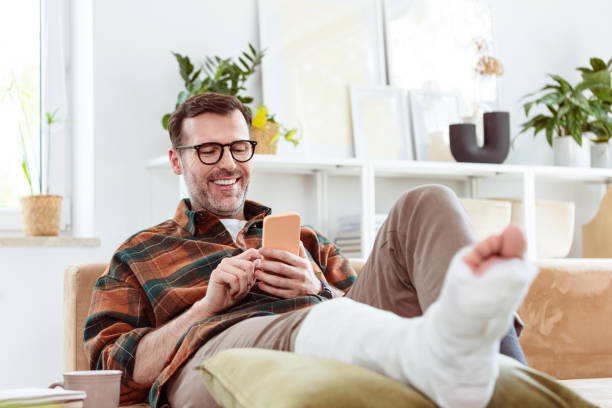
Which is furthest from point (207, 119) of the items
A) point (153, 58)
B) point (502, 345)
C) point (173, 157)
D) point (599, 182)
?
point (599, 182)

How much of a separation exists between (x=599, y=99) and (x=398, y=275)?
234cm

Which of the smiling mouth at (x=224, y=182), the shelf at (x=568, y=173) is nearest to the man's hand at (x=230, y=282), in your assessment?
the smiling mouth at (x=224, y=182)

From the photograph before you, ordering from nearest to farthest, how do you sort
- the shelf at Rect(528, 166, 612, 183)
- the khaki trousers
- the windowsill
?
the khaki trousers < the windowsill < the shelf at Rect(528, 166, 612, 183)

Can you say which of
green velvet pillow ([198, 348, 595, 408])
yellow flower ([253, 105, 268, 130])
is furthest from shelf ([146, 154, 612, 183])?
green velvet pillow ([198, 348, 595, 408])

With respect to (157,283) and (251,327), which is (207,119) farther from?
(251,327)

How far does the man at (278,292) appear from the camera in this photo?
0.68 metres

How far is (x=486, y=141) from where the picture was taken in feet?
9.82

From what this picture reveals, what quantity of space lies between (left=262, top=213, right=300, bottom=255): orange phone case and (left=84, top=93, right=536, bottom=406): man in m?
0.02

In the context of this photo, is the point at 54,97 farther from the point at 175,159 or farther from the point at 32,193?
the point at 175,159

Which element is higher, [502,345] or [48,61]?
[48,61]

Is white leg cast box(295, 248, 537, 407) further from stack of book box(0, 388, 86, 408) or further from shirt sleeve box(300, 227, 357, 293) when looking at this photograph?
shirt sleeve box(300, 227, 357, 293)

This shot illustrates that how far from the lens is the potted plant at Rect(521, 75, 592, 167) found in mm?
3105

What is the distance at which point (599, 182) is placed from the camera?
3.50 meters

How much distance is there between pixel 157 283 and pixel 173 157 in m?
0.42
